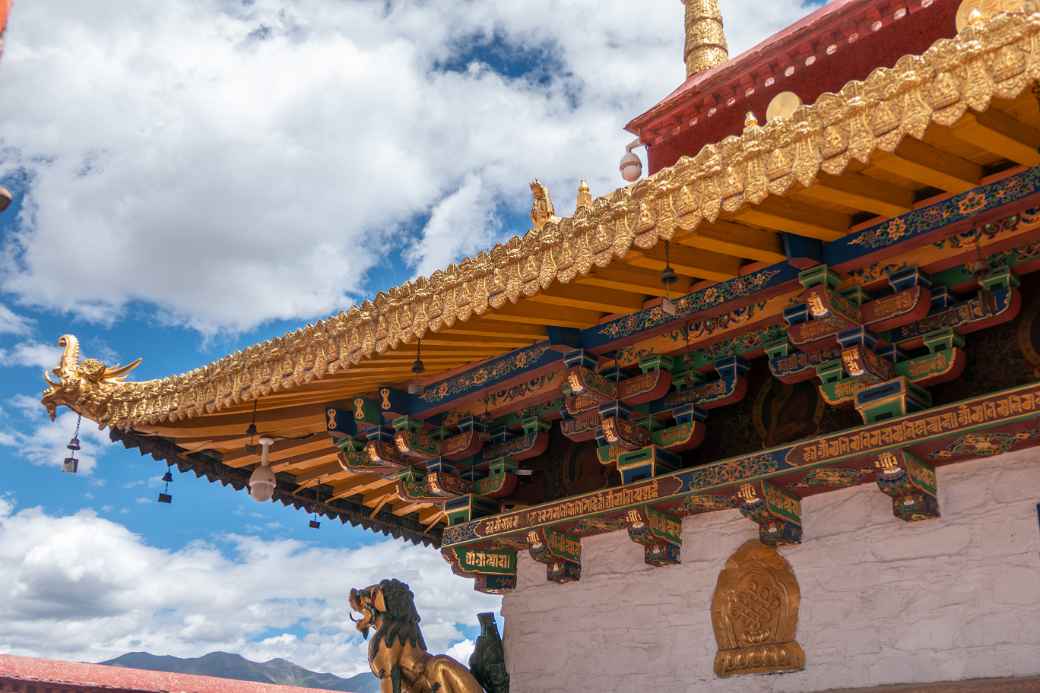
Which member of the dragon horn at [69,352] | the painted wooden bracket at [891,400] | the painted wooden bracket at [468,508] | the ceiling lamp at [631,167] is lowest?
the painted wooden bracket at [468,508]

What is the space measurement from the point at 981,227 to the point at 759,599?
2.11m

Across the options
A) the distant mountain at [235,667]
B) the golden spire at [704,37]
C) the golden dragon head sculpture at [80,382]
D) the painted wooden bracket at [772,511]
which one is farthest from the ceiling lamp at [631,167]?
the distant mountain at [235,667]

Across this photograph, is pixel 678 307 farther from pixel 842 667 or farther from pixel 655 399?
pixel 842 667

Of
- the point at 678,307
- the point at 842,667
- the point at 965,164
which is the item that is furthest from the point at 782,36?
the point at 842,667

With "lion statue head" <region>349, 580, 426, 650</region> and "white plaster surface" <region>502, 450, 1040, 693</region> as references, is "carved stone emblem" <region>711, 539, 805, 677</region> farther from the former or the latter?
"lion statue head" <region>349, 580, 426, 650</region>

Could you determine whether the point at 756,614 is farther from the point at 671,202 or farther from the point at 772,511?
the point at 671,202

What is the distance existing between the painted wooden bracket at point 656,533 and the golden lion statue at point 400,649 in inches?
55.8

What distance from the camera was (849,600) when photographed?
5.27 m

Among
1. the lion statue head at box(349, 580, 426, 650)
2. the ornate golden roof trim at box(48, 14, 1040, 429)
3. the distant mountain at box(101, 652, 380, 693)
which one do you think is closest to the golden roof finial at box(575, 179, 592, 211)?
the ornate golden roof trim at box(48, 14, 1040, 429)

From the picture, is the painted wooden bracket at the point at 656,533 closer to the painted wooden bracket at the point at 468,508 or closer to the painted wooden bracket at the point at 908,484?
the painted wooden bracket at the point at 468,508

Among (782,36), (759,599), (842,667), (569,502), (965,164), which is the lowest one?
(842,667)

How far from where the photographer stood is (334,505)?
9102 mm

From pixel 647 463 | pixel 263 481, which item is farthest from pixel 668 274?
pixel 263 481

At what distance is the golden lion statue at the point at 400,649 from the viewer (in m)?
6.65
